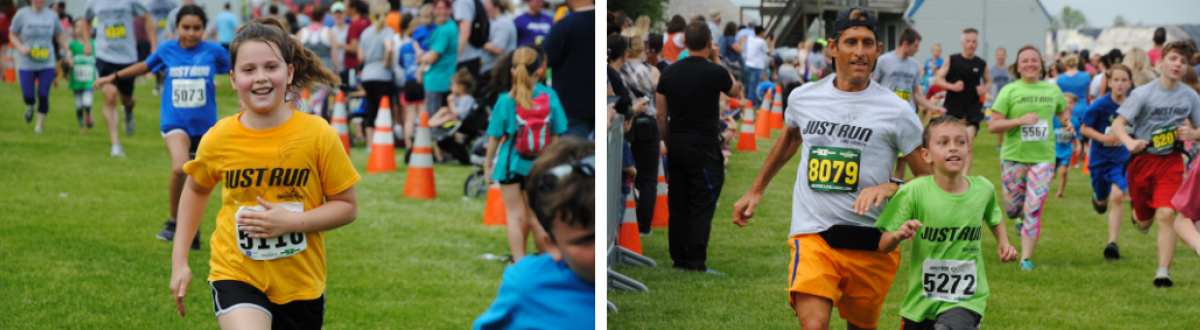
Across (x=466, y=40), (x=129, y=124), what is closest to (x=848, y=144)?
(x=466, y=40)

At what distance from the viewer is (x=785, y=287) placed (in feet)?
12.0

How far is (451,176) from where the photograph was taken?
10781mm

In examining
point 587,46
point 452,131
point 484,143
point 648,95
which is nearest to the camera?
point 648,95

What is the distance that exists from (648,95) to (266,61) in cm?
196

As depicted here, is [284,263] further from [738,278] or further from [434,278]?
[434,278]

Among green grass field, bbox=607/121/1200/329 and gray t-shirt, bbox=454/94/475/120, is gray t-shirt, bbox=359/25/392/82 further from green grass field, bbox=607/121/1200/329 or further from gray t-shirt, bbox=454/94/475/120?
green grass field, bbox=607/121/1200/329

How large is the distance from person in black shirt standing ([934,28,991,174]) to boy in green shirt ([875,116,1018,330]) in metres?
0.16

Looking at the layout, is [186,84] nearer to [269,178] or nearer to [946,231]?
[269,178]

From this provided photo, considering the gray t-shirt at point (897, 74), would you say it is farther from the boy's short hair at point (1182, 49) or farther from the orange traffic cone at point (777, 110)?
the boy's short hair at point (1182, 49)

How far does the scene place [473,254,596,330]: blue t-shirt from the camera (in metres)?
1.87

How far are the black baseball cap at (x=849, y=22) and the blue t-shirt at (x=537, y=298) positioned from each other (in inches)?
77.4

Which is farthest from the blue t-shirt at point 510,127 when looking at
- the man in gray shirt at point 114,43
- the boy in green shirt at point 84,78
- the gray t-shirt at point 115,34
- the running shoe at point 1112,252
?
the boy in green shirt at point 84,78

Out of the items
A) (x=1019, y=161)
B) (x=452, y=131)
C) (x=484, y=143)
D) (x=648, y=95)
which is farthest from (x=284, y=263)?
(x=452, y=131)

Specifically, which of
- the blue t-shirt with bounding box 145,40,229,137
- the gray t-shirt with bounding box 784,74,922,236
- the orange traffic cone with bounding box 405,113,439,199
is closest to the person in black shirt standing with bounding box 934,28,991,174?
the gray t-shirt with bounding box 784,74,922,236
